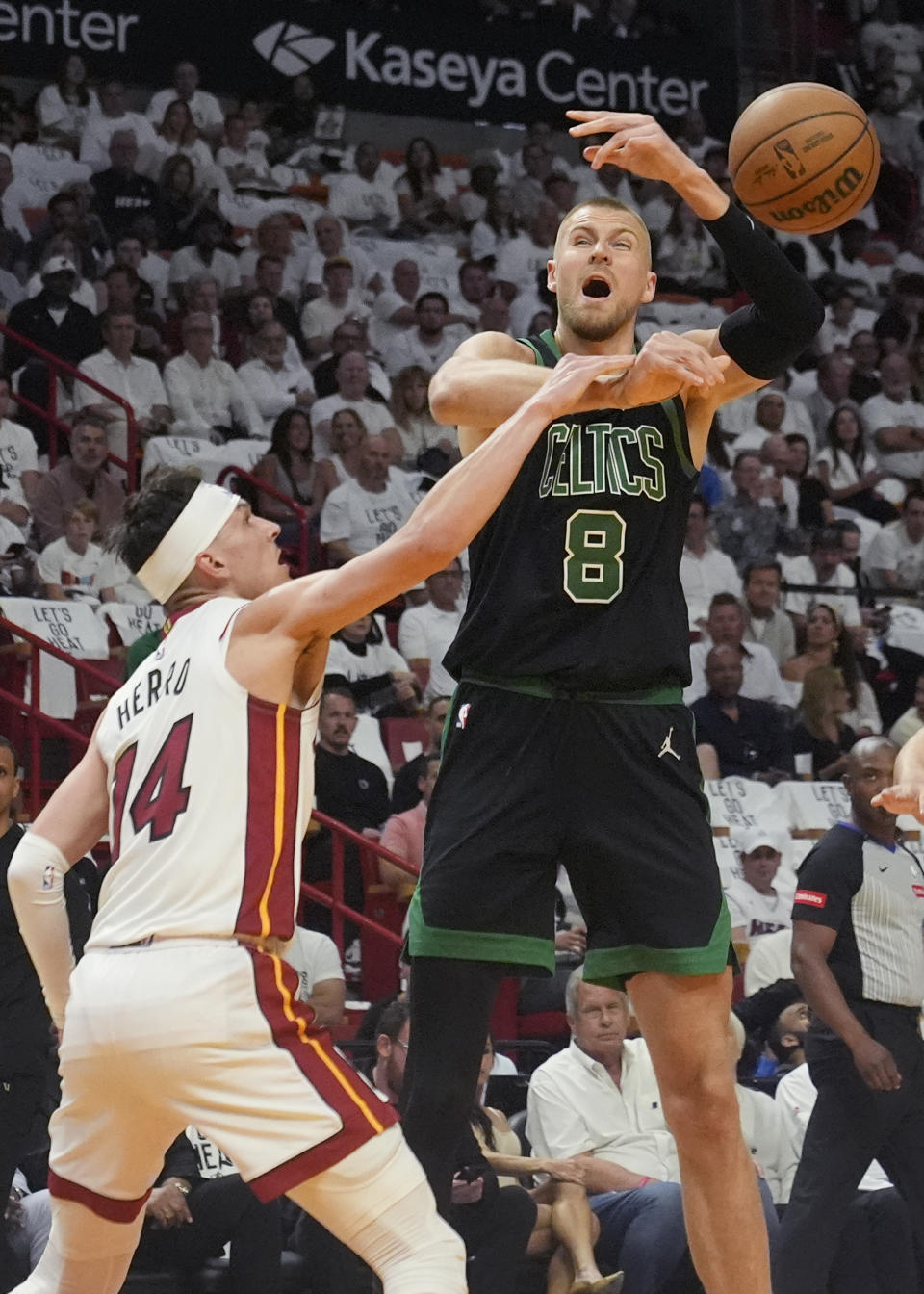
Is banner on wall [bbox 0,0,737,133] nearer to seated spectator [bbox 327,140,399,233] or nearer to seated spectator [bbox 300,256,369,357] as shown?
seated spectator [bbox 327,140,399,233]

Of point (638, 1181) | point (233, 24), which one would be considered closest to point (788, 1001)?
point (638, 1181)

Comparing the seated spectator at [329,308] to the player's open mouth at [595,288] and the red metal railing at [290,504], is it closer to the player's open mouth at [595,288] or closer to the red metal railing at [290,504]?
the red metal railing at [290,504]

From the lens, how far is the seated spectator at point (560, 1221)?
24.7 ft

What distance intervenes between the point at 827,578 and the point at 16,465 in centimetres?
583

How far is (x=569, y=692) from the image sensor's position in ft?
14.3

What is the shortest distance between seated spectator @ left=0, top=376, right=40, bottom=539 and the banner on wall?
16.4 ft

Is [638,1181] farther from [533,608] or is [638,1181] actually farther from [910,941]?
[533,608]

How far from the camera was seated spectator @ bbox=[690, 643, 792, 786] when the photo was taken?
1193 cm

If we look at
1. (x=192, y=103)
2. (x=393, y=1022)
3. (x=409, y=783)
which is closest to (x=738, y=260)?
(x=393, y=1022)

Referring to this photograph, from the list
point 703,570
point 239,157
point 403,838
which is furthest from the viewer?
point 239,157

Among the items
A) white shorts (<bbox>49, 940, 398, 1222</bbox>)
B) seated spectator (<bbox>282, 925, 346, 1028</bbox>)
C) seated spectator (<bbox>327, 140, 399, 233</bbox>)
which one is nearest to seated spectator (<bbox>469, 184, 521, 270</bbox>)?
seated spectator (<bbox>327, 140, 399, 233</bbox>)

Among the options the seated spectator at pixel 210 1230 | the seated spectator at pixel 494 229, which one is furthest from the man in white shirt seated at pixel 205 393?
the seated spectator at pixel 210 1230

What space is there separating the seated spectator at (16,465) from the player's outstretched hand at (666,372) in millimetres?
8045

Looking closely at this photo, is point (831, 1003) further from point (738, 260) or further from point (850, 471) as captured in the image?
point (850, 471)
